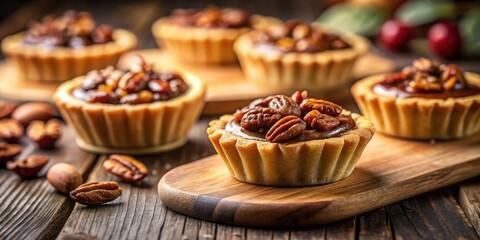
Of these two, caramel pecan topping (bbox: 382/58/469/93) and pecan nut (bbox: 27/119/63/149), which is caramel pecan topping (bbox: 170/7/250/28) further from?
caramel pecan topping (bbox: 382/58/469/93)

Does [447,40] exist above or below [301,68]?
below

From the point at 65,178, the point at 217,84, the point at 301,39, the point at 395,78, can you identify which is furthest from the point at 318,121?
the point at 217,84

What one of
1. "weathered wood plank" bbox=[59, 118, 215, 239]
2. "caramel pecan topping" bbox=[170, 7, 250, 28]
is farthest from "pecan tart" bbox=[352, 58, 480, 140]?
"caramel pecan topping" bbox=[170, 7, 250, 28]

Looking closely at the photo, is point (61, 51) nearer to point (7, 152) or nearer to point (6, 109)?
point (6, 109)

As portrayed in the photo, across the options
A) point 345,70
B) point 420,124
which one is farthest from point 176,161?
point 345,70

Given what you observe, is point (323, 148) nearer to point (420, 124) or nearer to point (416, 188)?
point (416, 188)

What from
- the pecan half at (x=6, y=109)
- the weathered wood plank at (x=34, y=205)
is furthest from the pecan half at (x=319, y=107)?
the pecan half at (x=6, y=109)

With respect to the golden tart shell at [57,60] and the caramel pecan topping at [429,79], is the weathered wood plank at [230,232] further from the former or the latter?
the golden tart shell at [57,60]
